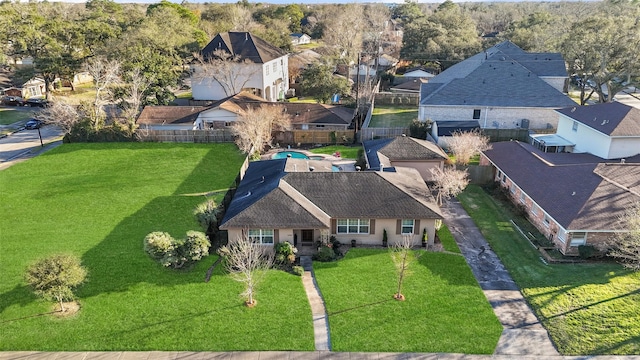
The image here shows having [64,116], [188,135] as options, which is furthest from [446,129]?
[64,116]

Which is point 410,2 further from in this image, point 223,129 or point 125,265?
point 125,265

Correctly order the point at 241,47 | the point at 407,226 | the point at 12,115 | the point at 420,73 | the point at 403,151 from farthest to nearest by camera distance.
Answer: the point at 420,73
the point at 241,47
the point at 12,115
the point at 403,151
the point at 407,226

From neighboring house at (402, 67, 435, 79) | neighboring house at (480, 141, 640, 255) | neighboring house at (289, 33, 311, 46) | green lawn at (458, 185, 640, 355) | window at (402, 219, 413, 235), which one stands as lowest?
green lawn at (458, 185, 640, 355)

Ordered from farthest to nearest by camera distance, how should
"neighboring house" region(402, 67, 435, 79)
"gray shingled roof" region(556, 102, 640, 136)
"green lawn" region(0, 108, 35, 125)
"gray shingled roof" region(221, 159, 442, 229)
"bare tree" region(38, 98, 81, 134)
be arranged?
"neighboring house" region(402, 67, 435, 79)
"green lawn" region(0, 108, 35, 125)
"bare tree" region(38, 98, 81, 134)
"gray shingled roof" region(556, 102, 640, 136)
"gray shingled roof" region(221, 159, 442, 229)

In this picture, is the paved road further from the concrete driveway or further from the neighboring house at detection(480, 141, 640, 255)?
the neighboring house at detection(480, 141, 640, 255)

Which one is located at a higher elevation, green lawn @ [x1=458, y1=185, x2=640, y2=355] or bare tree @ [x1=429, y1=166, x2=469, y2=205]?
bare tree @ [x1=429, y1=166, x2=469, y2=205]

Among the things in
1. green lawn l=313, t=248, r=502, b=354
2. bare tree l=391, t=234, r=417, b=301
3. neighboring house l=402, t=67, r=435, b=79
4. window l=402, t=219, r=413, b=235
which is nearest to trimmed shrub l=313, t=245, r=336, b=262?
green lawn l=313, t=248, r=502, b=354

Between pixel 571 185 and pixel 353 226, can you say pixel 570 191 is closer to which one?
pixel 571 185
